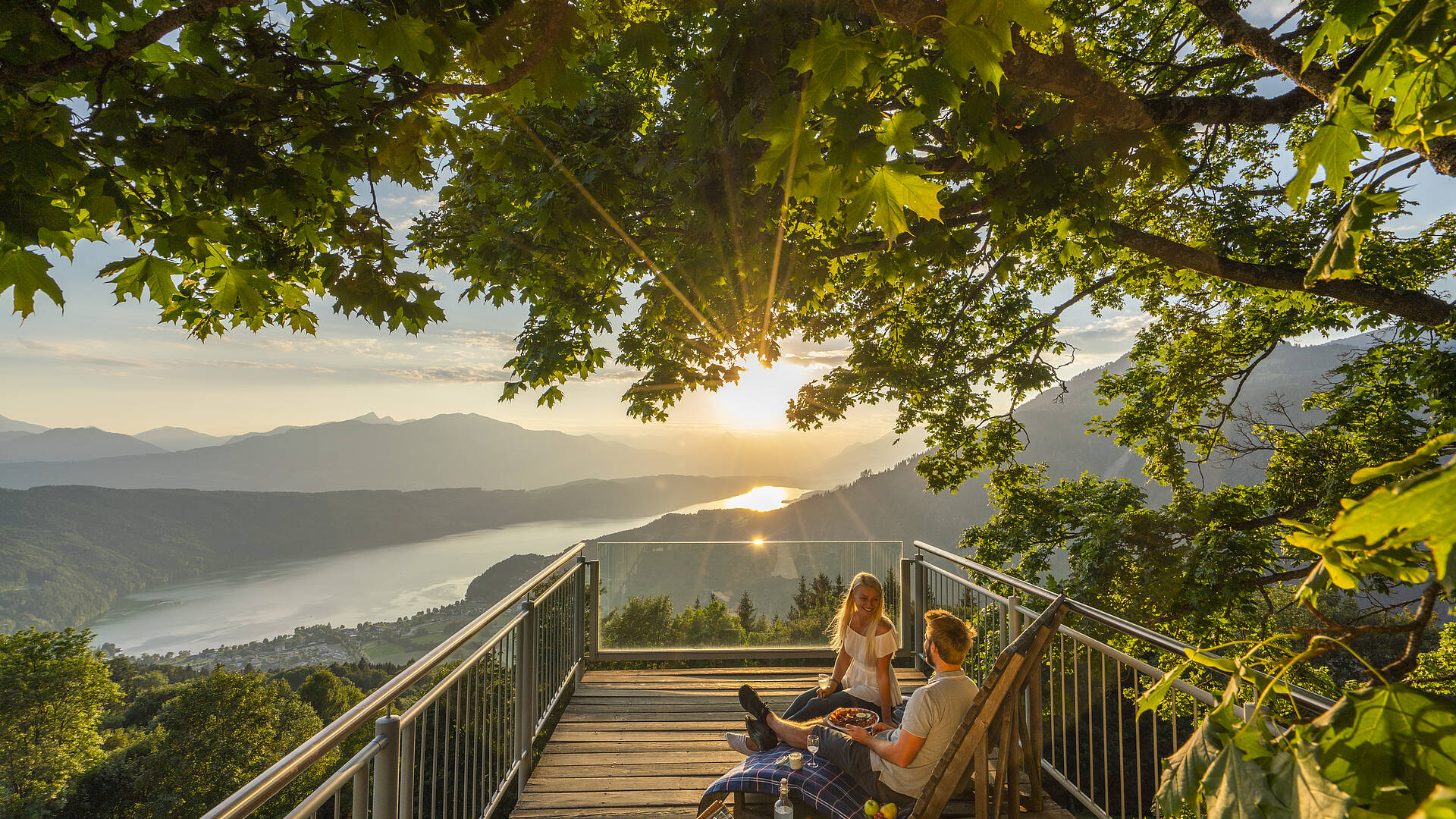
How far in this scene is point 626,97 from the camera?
Result: 17.2 feet

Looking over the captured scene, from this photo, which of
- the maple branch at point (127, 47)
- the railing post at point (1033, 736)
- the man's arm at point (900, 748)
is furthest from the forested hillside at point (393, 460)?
the maple branch at point (127, 47)

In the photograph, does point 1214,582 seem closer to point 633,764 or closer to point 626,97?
point 633,764

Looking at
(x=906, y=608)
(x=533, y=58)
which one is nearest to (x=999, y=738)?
(x=906, y=608)

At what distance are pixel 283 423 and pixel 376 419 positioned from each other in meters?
25.7

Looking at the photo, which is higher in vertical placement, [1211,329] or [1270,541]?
[1211,329]

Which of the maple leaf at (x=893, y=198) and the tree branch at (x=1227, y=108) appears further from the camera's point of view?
the tree branch at (x=1227, y=108)

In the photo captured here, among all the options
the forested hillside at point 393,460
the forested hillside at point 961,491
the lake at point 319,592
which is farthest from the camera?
the forested hillside at point 393,460

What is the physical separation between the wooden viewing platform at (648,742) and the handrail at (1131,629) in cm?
129

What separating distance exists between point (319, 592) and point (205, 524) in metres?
22.5

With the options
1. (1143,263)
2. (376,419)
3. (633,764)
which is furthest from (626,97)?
(376,419)

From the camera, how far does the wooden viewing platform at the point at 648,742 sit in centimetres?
407

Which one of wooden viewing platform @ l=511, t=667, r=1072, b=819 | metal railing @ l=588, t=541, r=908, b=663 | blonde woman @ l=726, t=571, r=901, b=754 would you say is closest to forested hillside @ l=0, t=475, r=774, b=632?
metal railing @ l=588, t=541, r=908, b=663

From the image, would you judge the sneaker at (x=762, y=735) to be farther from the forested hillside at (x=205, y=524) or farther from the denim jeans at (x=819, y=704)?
the forested hillside at (x=205, y=524)

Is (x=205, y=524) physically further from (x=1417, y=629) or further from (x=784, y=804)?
(x=1417, y=629)
